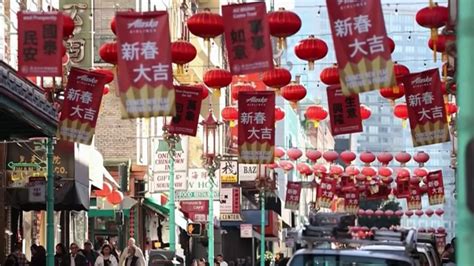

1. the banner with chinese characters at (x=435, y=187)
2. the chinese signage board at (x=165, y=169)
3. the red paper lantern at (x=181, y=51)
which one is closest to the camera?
the red paper lantern at (x=181, y=51)

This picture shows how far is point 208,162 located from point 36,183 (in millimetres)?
11255

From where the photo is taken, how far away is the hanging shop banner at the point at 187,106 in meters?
31.2

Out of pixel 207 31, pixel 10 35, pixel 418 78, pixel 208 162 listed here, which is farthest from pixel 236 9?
pixel 208 162

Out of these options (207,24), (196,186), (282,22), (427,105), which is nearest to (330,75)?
(427,105)

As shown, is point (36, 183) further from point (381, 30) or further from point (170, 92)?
point (381, 30)

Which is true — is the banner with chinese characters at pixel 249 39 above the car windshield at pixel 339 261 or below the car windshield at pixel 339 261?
above

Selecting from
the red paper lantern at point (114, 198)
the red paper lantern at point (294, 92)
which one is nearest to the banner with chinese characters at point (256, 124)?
the red paper lantern at point (294, 92)

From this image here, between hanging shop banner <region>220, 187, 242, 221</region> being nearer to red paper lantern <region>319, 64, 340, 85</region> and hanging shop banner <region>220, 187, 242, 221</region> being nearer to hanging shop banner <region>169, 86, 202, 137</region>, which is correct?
hanging shop banner <region>169, 86, 202, 137</region>

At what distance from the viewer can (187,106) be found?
103ft

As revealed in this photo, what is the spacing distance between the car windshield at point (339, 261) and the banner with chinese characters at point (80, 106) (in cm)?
1043

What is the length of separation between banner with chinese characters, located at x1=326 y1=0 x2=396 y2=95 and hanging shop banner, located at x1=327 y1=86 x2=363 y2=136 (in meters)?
10.7

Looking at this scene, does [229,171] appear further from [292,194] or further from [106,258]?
[106,258]

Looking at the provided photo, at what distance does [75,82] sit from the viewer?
27672 mm

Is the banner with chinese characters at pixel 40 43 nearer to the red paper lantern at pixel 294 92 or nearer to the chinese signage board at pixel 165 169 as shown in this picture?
the red paper lantern at pixel 294 92
